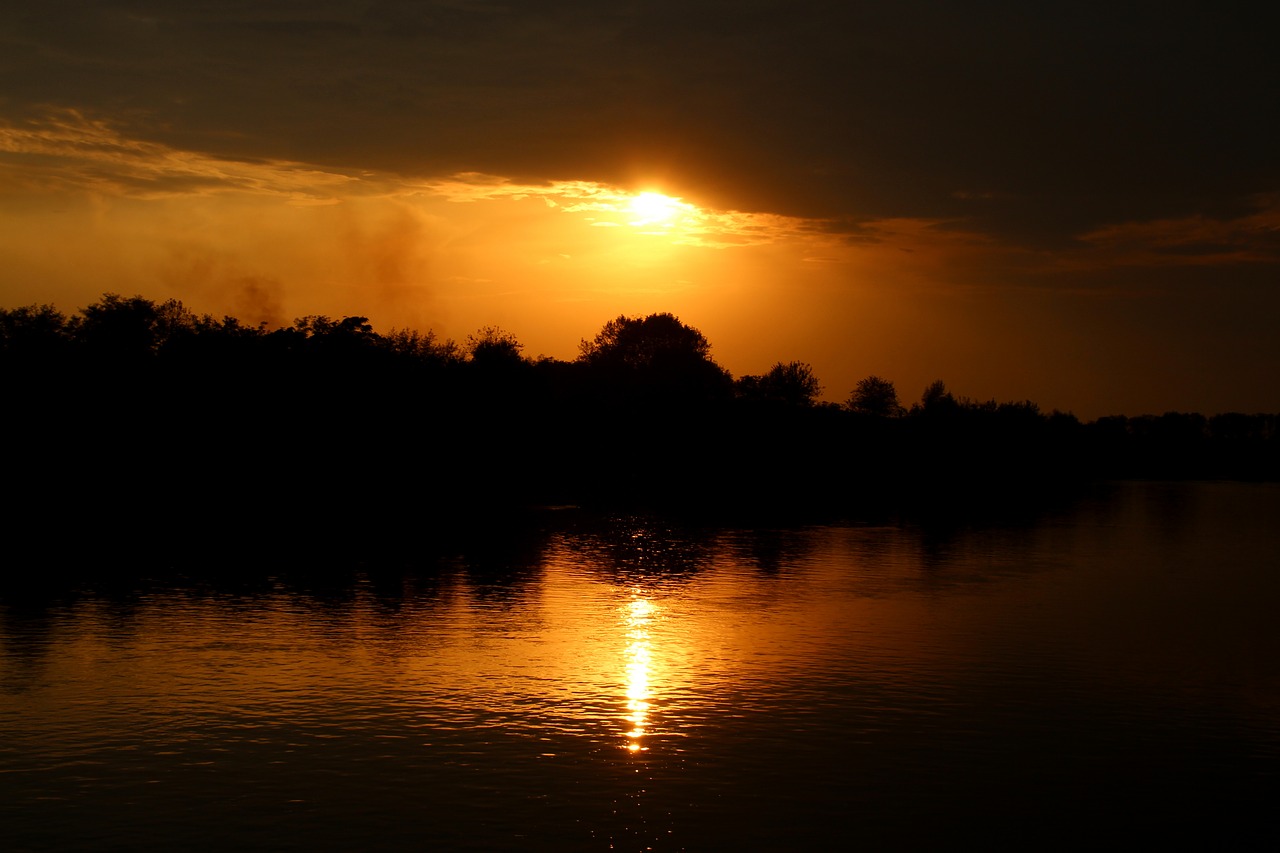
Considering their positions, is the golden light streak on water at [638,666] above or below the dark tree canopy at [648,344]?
below

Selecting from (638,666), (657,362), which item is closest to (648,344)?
(657,362)

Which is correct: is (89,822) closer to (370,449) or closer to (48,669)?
(48,669)

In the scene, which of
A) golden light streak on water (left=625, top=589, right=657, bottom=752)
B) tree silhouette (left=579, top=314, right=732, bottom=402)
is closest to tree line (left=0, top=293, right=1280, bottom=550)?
tree silhouette (left=579, top=314, right=732, bottom=402)

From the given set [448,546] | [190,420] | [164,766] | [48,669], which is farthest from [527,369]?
[164,766]

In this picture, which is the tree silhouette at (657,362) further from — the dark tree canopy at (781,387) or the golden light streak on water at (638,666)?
the golden light streak on water at (638,666)

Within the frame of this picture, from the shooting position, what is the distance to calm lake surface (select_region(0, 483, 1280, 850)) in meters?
20.7

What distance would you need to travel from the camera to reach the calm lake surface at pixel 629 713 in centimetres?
2066

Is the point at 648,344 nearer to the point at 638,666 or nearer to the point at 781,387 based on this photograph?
the point at 781,387

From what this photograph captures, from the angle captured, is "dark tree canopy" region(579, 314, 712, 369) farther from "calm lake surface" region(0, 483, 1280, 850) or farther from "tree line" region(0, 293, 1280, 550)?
"calm lake surface" region(0, 483, 1280, 850)

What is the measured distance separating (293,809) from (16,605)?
2646cm

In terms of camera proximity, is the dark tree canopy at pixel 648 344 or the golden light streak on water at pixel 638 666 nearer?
the golden light streak on water at pixel 638 666

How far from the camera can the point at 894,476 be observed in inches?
6673

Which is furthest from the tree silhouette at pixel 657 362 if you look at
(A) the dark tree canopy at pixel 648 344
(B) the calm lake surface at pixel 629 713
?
(B) the calm lake surface at pixel 629 713

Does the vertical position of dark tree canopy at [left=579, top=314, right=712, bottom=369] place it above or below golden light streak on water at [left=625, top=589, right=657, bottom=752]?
above
